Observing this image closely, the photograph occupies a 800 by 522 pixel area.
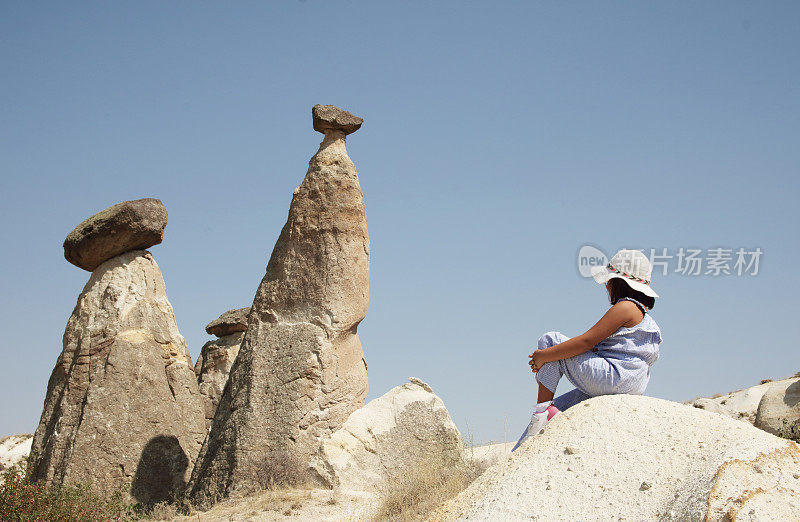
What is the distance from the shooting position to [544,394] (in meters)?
5.32

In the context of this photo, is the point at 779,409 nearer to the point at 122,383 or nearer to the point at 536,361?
the point at 536,361

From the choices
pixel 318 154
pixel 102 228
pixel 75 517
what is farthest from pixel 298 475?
pixel 102 228

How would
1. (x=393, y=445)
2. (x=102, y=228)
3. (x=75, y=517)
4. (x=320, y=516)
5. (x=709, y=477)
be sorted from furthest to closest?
(x=102, y=228), (x=393, y=445), (x=75, y=517), (x=320, y=516), (x=709, y=477)

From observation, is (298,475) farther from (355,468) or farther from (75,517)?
(75,517)

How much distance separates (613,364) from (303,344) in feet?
15.3

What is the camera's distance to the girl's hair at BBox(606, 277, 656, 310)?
5.34 metres

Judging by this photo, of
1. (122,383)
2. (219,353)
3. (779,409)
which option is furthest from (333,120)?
(779,409)

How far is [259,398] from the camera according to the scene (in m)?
8.89

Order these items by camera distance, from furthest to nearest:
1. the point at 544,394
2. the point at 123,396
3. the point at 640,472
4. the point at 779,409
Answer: the point at 779,409 → the point at 123,396 → the point at 544,394 → the point at 640,472

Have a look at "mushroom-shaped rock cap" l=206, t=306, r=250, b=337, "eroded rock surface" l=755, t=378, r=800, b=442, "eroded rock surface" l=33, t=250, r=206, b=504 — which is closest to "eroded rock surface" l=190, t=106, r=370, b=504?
"eroded rock surface" l=33, t=250, r=206, b=504

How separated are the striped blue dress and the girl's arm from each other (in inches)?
2.2

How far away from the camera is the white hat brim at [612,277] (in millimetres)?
5266

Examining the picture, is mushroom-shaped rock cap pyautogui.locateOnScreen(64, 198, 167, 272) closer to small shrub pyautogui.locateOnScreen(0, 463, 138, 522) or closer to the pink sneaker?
small shrub pyautogui.locateOnScreen(0, 463, 138, 522)

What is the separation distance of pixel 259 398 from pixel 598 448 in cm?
513
